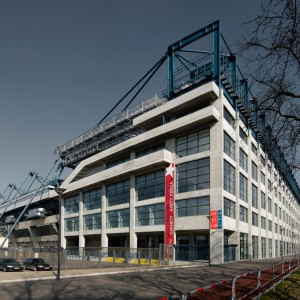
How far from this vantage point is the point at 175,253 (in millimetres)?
45875

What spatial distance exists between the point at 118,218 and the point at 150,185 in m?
9.67

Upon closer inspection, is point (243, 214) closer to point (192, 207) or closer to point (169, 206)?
point (192, 207)

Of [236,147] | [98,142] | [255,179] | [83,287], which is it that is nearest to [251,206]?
[255,179]

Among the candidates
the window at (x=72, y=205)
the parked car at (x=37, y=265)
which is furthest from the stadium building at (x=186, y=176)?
the parked car at (x=37, y=265)

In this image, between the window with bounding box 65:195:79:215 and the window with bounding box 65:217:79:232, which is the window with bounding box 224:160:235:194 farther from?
the window with bounding box 65:195:79:215

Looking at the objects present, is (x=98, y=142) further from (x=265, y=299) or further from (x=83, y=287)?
(x=265, y=299)

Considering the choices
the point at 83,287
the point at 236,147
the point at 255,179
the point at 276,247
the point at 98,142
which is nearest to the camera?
the point at 83,287

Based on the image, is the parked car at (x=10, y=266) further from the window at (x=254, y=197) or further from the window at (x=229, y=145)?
the window at (x=254, y=197)

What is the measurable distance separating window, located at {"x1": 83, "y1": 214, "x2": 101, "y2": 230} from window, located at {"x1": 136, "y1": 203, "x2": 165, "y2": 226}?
1218 cm

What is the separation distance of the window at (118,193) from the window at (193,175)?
1224 cm

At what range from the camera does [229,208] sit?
46688 millimetres

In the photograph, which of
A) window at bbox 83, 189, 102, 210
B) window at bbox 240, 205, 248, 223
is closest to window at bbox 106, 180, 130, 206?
window at bbox 83, 189, 102, 210

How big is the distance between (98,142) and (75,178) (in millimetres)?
9309

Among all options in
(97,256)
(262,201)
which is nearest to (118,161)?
(262,201)
